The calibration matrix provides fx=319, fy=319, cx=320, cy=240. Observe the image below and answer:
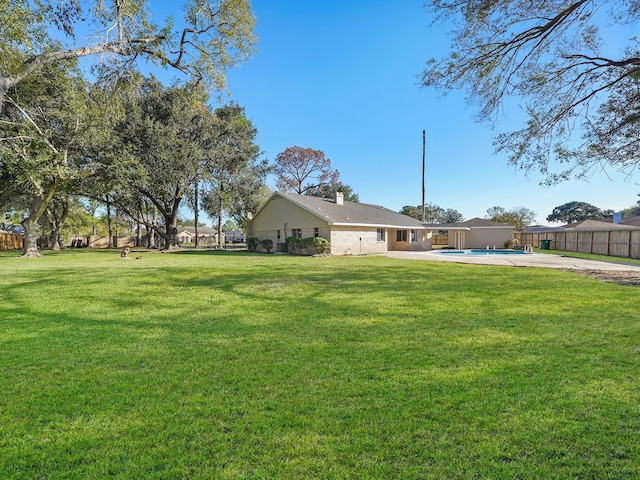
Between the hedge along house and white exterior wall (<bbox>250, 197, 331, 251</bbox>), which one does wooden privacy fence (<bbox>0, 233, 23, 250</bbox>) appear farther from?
white exterior wall (<bbox>250, 197, 331, 251</bbox>)

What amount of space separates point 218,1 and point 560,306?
46.2ft

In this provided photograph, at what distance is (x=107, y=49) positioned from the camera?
10.1 m

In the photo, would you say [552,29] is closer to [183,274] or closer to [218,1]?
[218,1]

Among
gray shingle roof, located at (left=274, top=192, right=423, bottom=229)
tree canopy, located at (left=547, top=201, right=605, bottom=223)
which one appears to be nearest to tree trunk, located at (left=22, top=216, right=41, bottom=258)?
gray shingle roof, located at (left=274, top=192, right=423, bottom=229)

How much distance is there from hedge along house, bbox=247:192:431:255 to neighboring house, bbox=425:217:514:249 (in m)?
4.36

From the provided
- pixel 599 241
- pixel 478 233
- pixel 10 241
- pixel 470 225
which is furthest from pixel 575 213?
pixel 10 241

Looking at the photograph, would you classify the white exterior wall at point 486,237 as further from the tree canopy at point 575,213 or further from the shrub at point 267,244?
the tree canopy at point 575,213

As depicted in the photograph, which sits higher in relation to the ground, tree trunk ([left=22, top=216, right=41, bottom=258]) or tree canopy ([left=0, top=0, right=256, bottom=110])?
tree canopy ([left=0, top=0, right=256, bottom=110])

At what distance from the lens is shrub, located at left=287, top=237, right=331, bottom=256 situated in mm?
21109

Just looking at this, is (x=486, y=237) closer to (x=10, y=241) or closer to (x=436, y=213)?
(x=436, y=213)

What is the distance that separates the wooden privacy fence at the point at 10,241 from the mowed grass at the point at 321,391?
106ft

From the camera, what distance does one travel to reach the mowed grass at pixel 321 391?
2080 mm

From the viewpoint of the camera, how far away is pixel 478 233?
32.5 metres

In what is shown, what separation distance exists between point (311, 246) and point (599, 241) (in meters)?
19.8
